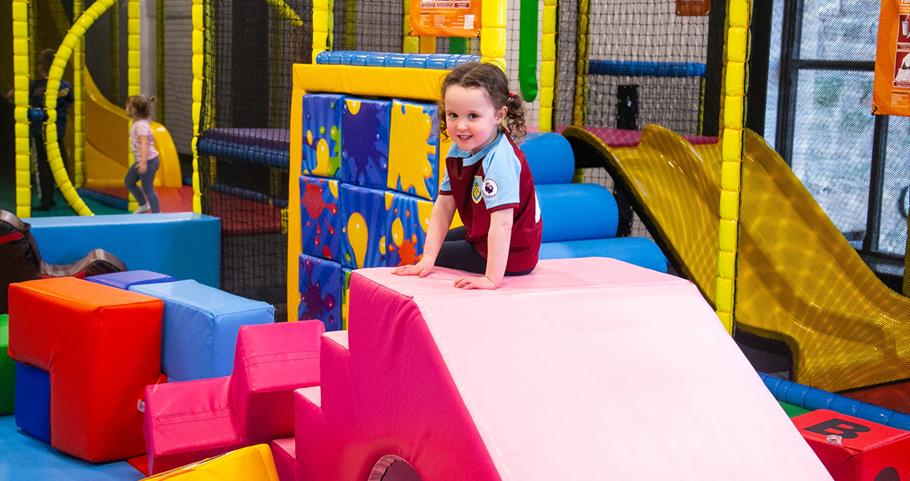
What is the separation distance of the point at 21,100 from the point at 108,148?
3364 millimetres

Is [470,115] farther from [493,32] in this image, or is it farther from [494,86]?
[493,32]

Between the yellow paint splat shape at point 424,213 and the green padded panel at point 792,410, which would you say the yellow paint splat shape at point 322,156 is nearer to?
the yellow paint splat shape at point 424,213

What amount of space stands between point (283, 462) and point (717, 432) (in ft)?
5.00

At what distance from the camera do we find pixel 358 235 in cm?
503

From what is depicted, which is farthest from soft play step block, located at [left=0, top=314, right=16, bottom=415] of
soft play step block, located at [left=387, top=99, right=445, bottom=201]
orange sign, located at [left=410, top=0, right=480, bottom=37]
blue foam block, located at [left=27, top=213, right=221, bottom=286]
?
orange sign, located at [left=410, top=0, right=480, bottom=37]

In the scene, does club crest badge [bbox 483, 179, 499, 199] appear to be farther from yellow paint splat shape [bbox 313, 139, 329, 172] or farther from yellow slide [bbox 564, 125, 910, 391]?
yellow slide [bbox 564, 125, 910, 391]

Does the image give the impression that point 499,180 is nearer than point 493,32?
Yes

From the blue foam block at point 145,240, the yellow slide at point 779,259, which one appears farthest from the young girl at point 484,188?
the blue foam block at point 145,240

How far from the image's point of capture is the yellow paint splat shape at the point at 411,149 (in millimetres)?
4531

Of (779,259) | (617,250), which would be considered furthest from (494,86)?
(779,259)

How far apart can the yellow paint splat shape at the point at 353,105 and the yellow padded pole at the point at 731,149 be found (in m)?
1.60

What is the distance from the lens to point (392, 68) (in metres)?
4.76

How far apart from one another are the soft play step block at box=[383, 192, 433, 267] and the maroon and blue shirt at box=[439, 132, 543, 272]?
4.40ft

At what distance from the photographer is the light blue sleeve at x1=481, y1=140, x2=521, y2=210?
3.01m
